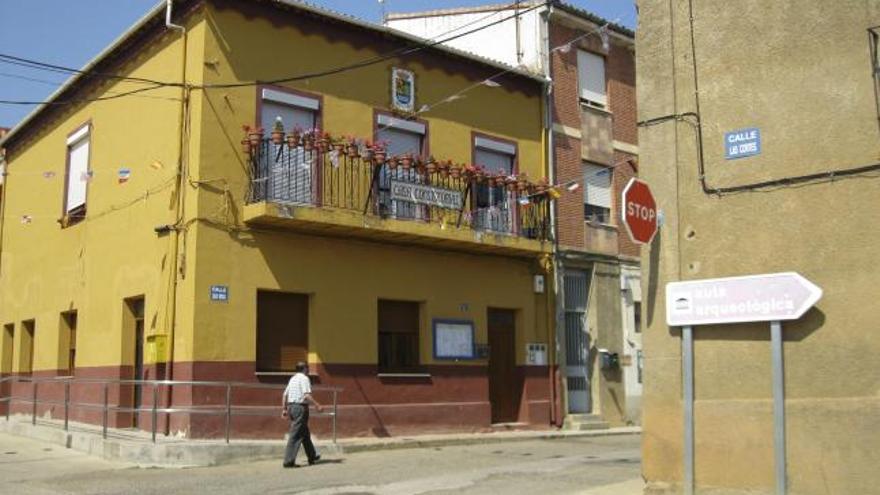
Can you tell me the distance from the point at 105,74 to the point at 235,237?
17.9 ft

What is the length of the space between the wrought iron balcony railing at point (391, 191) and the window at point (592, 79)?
3.41 meters

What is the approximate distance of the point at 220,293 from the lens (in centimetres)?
1504

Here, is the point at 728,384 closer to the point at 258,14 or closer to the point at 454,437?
the point at 454,437

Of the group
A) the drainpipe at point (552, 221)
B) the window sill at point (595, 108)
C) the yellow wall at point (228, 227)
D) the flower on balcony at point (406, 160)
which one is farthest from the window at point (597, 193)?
the flower on balcony at point (406, 160)

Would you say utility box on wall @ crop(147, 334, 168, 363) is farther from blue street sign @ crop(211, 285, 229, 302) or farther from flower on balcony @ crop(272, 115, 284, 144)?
flower on balcony @ crop(272, 115, 284, 144)

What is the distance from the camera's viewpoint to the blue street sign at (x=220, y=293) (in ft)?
49.1

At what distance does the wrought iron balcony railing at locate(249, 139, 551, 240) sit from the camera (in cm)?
1585

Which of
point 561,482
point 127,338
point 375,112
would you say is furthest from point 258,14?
point 561,482

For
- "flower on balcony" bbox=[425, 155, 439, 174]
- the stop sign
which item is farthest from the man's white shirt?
the stop sign

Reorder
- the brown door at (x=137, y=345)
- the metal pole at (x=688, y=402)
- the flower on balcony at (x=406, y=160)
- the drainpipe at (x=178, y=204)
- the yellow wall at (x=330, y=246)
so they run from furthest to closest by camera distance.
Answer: the flower on balcony at (x=406, y=160) → the brown door at (x=137, y=345) → the yellow wall at (x=330, y=246) → the drainpipe at (x=178, y=204) → the metal pole at (x=688, y=402)

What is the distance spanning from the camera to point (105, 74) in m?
18.3

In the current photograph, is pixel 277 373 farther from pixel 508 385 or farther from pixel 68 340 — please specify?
pixel 68 340

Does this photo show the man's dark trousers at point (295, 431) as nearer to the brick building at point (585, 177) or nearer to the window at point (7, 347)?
the brick building at point (585, 177)

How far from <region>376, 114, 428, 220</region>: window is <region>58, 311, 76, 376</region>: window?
23.8 ft
